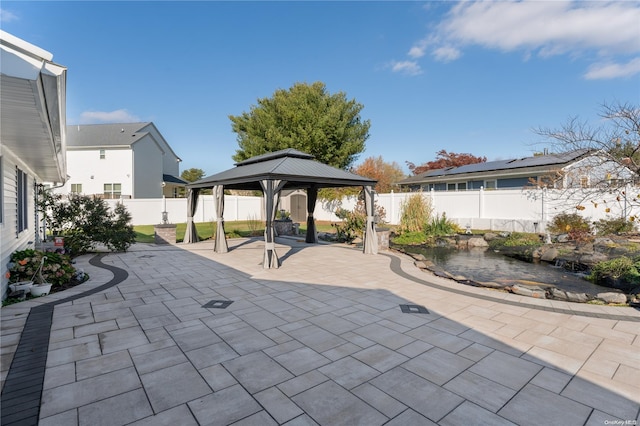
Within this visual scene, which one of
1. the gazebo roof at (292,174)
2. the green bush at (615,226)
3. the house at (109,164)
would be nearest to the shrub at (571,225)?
the green bush at (615,226)

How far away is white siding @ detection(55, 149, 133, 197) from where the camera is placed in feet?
66.4

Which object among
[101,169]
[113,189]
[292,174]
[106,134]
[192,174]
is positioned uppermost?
[106,134]

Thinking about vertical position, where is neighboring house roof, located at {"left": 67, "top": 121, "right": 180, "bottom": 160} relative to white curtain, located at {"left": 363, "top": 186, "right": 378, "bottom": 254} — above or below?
above

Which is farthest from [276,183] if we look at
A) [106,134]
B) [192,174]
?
[192,174]

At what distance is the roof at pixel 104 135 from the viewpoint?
66.9ft

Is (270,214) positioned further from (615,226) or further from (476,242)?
(615,226)

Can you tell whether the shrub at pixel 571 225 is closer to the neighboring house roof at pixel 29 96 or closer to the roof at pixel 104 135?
the neighboring house roof at pixel 29 96

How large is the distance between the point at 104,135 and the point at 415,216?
21.5 meters

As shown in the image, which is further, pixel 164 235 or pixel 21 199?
pixel 164 235

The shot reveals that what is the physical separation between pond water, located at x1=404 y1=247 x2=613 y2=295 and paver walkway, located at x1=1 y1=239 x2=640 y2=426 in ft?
6.95

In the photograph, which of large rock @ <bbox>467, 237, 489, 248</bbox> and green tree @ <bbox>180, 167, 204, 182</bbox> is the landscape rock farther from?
green tree @ <bbox>180, 167, 204, 182</bbox>

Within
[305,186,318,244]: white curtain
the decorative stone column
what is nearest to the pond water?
[305,186,318,244]: white curtain

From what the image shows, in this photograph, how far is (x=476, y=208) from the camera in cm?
1526

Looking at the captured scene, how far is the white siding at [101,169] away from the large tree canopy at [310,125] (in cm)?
760
